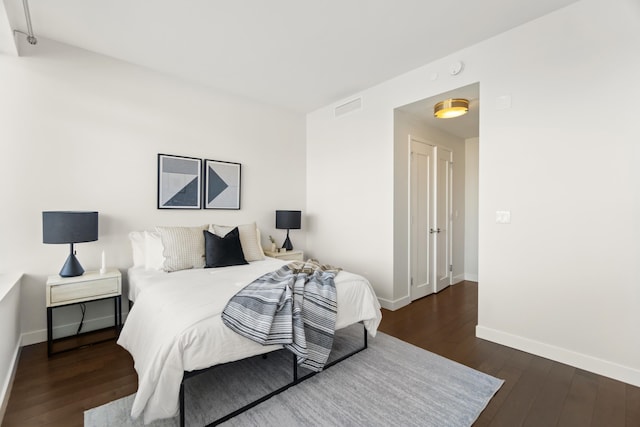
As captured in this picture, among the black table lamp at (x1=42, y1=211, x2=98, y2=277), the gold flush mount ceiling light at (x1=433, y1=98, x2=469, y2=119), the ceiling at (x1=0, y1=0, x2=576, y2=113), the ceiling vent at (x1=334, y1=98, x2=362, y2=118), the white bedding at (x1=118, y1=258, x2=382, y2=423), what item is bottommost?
the white bedding at (x1=118, y1=258, x2=382, y2=423)

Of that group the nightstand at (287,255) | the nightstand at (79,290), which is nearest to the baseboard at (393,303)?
the nightstand at (287,255)

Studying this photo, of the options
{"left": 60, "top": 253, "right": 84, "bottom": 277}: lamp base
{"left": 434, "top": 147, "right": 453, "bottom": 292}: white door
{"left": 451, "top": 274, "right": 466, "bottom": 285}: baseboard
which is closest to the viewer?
{"left": 60, "top": 253, "right": 84, "bottom": 277}: lamp base

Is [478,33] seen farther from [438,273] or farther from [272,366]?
[272,366]

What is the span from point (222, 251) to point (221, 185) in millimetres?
1121

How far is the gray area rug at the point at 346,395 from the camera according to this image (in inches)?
66.2

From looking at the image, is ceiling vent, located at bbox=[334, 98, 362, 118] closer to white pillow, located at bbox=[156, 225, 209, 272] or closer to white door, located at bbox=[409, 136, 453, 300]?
white door, located at bbox=[409, 136, 453, 300]

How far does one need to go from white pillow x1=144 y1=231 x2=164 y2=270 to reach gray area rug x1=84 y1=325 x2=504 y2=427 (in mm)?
1285

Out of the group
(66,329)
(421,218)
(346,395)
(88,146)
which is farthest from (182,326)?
(421,218)

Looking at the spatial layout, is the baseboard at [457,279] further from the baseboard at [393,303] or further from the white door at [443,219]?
the baseboard at [393,303]

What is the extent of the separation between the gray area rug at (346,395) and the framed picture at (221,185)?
6.86 ft

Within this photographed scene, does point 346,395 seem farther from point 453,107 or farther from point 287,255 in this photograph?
point 453,107

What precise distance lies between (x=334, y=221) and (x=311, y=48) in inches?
90.0

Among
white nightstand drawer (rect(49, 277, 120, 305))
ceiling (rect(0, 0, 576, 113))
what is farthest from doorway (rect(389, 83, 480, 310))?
white nightstand drawer (rect(49, 277, 120, 305))

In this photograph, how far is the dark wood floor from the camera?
1.70 meters
